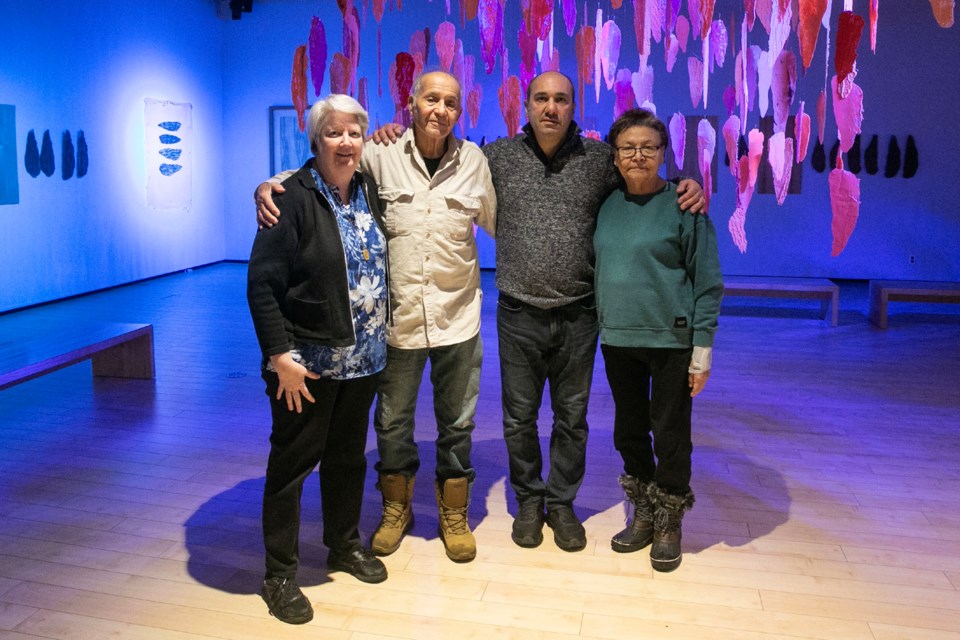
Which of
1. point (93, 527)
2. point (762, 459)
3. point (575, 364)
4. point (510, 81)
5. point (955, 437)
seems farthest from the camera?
point (510, 81)

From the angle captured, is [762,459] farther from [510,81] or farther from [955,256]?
[955,256]

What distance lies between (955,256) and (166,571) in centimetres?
869

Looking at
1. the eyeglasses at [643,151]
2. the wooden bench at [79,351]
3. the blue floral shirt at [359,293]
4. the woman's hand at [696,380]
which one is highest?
the eyeglasses at [643,151]

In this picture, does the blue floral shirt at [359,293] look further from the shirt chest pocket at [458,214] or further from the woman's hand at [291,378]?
the shirt chest pocket at [458,214]

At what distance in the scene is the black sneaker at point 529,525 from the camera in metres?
2.59

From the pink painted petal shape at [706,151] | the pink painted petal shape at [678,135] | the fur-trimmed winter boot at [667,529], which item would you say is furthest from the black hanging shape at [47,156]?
the fur-trimmed winter boot at [667,529]

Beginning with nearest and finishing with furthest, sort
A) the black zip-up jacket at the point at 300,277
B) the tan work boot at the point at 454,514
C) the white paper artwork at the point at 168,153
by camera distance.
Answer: the black zip-up jacket at the point at 300,277
the tan work boot at the point at 454,514
the white paper artwork at the point at 168,153

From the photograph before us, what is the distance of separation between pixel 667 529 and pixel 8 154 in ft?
20.3

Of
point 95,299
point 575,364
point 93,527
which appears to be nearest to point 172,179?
point 95,299

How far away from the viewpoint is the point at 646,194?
2.37 m

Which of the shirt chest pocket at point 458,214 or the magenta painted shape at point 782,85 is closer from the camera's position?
the shirt chest pocket at point 458,214

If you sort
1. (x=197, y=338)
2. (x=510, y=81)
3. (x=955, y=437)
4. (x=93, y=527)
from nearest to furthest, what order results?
1. (x=93, y=527)
2. (x=955, y=437)
3. (x=197, y=338)
4. (x=510, y=81)

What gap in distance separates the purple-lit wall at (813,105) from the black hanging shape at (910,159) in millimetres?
55

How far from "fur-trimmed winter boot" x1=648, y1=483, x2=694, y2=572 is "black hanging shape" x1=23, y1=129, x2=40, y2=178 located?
6.27 m
